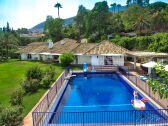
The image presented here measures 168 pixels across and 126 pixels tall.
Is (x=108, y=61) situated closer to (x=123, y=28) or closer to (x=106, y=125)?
(x=106, y=125)

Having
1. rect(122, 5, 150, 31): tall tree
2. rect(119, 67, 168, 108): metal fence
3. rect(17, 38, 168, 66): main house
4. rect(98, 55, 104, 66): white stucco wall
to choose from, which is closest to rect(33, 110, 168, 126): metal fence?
rect(119, 67, 168, 108): metal fence

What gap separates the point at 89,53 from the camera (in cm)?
4266

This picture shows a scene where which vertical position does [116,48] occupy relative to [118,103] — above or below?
above

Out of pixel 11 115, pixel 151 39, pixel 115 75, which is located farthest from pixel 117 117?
pixel 151 39

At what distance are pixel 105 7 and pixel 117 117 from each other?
65.7 m

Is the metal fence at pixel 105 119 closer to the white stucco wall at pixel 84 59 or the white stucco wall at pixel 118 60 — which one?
the white stucco wall at pixel 118 60

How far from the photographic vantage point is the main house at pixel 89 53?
41.3 meters

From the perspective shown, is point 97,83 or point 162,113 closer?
point 162,113

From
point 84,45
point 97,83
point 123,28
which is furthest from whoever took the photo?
point 123,28

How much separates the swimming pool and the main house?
4.85 metres

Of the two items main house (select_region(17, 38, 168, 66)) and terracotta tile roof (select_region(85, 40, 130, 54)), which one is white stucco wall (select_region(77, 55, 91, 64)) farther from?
terracotta tile roof (select_region(85, 40, 130, 54))

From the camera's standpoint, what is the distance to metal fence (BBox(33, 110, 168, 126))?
14.3m

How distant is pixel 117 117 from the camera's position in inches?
658

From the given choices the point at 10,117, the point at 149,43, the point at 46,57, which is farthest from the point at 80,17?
the point at 10,117
